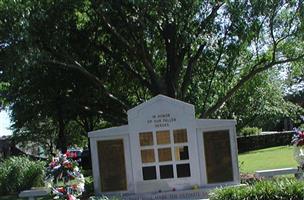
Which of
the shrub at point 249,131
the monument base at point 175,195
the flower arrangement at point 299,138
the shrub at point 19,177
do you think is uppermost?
the shrub at point 249,131

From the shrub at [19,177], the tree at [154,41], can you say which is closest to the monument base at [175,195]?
the shrub at [19,177]

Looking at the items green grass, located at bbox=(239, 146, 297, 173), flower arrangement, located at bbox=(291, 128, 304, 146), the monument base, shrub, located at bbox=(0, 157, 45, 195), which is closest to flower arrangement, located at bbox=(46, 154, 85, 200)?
the monument base

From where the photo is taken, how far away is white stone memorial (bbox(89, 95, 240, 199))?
1894cm

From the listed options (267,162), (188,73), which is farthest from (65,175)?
(267,162)

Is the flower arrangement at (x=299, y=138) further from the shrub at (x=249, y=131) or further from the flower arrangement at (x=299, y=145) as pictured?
the shrub at (x=249, y=131)

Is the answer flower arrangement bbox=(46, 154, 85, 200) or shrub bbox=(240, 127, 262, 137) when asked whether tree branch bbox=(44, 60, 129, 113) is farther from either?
shrub bbox=(240, 127, 262, 137)

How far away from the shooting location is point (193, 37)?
25.4 m

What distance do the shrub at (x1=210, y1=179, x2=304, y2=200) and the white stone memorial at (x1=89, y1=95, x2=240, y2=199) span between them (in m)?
5.81

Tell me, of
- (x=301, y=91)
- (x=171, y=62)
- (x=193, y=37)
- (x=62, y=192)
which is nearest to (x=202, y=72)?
(x=171, y=62)

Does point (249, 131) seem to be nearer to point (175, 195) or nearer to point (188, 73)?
point (188, 73)

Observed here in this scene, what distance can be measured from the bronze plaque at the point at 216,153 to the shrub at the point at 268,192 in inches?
230

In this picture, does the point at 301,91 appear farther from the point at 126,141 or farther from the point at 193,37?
the point at 126,141

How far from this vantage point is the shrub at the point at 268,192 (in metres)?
12.6

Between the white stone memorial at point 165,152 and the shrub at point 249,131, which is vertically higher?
the shrub at point 249,131
